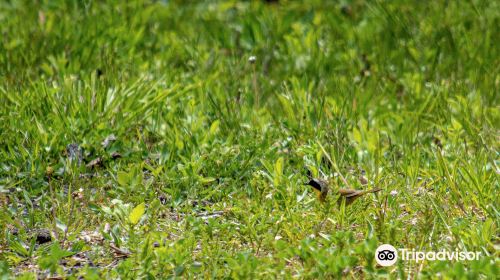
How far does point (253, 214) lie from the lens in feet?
12.6

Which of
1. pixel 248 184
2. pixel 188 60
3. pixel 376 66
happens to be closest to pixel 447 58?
pixel 376 66

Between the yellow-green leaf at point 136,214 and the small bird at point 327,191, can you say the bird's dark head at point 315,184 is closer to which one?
the small bird at point 327,191

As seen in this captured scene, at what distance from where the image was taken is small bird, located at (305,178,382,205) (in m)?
3.79

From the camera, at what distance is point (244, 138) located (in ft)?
14.5

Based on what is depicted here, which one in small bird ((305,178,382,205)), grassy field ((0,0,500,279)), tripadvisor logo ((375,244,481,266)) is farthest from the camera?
small bird ((305,178,382,205))

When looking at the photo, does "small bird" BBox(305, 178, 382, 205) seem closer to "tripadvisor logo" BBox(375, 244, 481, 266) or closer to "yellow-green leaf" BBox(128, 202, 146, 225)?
"tripadvisor logo" BBox(375, 244, 481, 266)

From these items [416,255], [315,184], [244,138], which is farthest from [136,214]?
[416,255]

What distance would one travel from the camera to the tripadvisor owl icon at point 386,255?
3.37m

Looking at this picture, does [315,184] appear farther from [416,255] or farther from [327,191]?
[416,255]

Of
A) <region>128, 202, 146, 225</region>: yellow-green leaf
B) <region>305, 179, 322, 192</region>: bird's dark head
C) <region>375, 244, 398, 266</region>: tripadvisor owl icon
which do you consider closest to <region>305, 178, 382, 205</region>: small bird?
<region>305, 179, 322, 192</region>: bird's dark head

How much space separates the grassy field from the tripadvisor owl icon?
0.04 metres

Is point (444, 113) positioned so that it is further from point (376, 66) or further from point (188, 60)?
point (188, 60)

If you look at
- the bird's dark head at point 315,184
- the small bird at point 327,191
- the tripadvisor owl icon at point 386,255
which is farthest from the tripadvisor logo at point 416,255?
the bird's dark head at point 315,184

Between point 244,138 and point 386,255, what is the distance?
1262 millimetres
